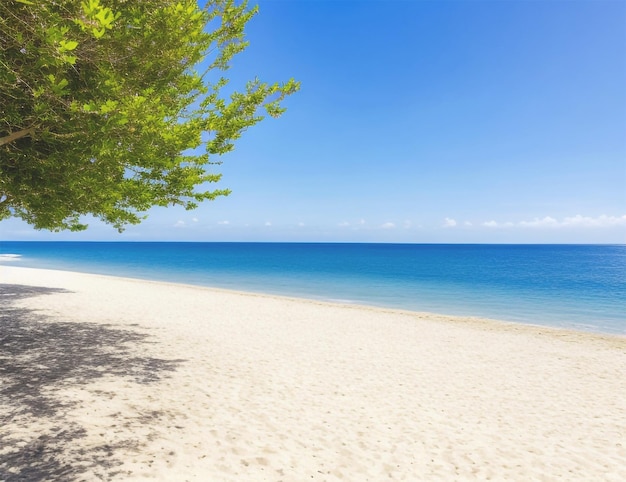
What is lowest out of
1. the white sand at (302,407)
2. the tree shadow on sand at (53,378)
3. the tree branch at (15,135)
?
the white sand at (302,407)

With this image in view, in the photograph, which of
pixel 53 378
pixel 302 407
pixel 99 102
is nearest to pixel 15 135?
pixel 99 102

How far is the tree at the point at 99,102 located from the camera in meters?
4.92

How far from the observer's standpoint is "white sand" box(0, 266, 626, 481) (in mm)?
5945

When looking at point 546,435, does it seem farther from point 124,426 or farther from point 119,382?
point 119,382

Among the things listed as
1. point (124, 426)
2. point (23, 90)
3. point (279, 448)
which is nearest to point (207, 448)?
point (279, 448)

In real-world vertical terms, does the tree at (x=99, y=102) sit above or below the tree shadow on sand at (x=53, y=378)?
above

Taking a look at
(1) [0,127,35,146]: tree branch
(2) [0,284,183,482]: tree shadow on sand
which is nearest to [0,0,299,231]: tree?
(1) [0,127,35,146]: tree branch

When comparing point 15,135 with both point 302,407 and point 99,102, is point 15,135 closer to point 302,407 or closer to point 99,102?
point 99,102

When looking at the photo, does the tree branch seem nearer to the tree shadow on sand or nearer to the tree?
the tree

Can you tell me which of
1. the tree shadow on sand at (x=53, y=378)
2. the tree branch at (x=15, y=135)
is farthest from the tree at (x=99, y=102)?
the tree shadow on sand at (x=53, y=378)

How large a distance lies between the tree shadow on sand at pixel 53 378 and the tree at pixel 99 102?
12.6 feet

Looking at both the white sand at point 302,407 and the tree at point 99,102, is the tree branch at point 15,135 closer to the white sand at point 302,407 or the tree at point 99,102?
the tree at point 99,102

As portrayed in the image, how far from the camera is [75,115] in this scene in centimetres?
562

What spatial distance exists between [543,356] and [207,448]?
13.1 meters
